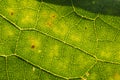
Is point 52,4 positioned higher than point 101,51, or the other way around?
point 52,4

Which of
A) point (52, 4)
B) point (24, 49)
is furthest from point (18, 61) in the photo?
point (52, 4)

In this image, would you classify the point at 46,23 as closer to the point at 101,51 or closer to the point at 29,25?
the point at 29,25

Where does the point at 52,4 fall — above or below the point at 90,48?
above

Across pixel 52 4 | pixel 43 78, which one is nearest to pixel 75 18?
pixel 52 4

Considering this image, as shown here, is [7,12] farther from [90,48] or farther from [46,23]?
[90,48]

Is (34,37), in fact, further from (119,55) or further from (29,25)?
Answer: (119,55)
